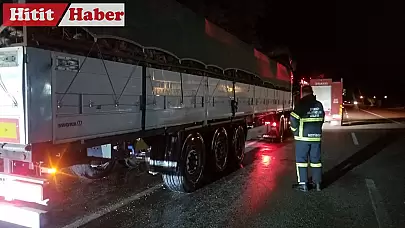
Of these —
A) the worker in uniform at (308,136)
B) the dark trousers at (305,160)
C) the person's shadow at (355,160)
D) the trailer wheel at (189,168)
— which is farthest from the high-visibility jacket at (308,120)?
the trailer wheel at (189,168)

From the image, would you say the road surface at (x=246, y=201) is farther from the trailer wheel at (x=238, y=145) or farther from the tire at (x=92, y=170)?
the trailer wheel at (x=238, y=145)

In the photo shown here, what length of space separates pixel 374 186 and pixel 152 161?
409cm

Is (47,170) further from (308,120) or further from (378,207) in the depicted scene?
(378,207)

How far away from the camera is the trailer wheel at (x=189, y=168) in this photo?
247 inches

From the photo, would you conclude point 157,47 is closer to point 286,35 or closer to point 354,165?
point 354,165

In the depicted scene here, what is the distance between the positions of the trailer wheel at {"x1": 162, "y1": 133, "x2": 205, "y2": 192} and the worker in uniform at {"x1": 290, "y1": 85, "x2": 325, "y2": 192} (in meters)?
1.70

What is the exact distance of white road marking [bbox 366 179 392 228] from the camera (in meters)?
5.11

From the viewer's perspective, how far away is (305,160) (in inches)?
272

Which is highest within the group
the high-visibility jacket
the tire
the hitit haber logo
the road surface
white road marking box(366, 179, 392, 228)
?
the hitit haber logo

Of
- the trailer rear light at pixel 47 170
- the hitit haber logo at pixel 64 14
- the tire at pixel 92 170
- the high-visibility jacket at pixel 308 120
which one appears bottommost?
the tire at pixel 92 170

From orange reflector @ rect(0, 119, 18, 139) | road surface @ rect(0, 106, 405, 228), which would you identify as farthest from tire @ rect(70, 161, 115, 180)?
orange reflector @ rect(0, 119, 18, 139)

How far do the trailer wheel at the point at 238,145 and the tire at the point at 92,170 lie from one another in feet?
9.50

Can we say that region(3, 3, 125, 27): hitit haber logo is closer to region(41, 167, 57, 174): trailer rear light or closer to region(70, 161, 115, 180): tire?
region(41, 167, 57, 174): trailer rear light

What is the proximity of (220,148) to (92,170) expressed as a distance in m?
2.58
